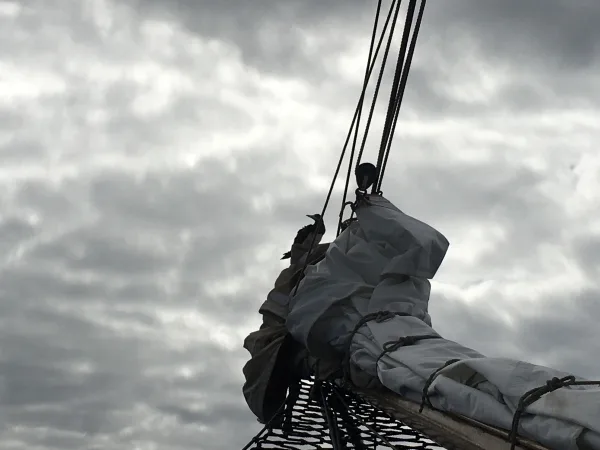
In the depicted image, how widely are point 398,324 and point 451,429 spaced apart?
1.24 meters

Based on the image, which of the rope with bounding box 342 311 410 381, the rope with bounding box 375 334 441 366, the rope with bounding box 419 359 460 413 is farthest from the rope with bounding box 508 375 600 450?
the rope with bounding box 342 311 410 381

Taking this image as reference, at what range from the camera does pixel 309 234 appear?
6840mm

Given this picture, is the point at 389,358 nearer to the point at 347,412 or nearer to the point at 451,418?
the point at 451,418

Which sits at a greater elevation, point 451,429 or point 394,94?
point 394,94

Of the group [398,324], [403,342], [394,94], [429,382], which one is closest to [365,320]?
[398,324]

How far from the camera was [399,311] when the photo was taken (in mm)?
4828

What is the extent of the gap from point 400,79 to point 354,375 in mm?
2339

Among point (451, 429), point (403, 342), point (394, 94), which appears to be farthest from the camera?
point (394, 94)

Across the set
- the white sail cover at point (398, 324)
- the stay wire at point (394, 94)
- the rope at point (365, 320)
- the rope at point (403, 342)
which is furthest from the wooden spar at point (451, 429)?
the stay wire at point (394, 94)

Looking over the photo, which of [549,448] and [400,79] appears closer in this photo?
[549,448]

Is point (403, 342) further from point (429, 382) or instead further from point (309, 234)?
point (309, 234)

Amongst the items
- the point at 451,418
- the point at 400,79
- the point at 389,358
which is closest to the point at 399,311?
the point at 389,358

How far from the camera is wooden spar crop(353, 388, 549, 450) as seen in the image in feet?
9.34

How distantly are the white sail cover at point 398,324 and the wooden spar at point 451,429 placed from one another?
4 cm
